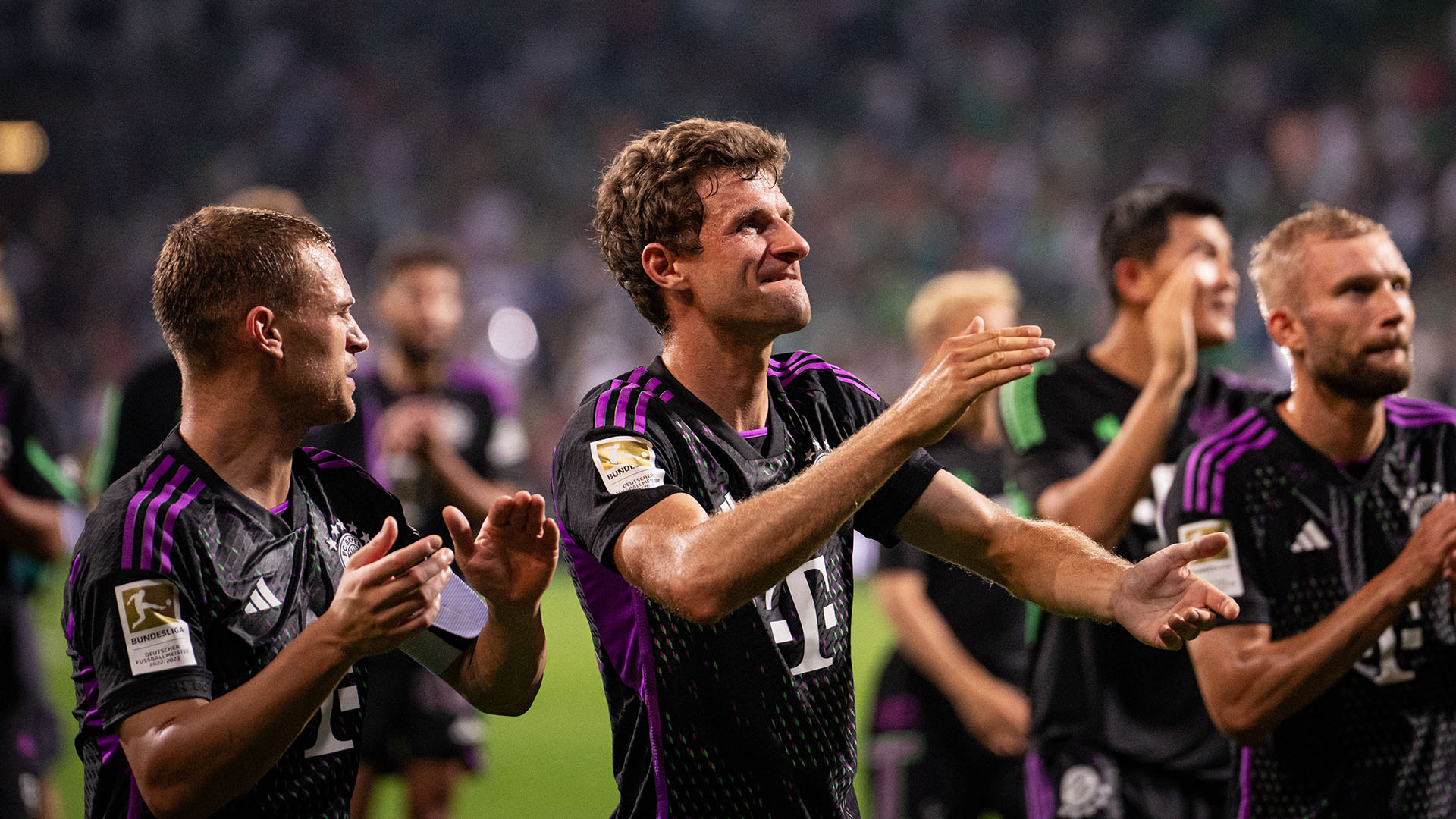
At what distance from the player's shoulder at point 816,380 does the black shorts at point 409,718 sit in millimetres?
3263

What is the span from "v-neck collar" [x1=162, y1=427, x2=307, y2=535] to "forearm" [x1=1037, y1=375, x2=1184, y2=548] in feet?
8.33

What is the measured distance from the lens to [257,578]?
2604 mm

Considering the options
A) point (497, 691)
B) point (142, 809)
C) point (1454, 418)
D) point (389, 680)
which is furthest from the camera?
point (389, 680)

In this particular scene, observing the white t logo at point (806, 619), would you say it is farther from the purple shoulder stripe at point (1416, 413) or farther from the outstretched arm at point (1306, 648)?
the purple shoulder stripe at point (1416, 413)

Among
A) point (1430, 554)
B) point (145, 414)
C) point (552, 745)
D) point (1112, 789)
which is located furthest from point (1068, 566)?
point (552, 745)

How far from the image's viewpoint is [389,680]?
5.99 meters

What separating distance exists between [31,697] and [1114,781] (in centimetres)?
388

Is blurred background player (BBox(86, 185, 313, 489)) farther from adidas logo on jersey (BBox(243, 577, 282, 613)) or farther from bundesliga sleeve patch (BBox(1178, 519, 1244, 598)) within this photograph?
bundesliga sleeve patch (BBox(1178, 519, 1244, 598))

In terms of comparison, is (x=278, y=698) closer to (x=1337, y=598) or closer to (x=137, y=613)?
(x=137, y=613)

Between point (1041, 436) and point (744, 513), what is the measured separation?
2589 mm

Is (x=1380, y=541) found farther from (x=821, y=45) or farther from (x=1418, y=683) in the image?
(x=821, y=45)

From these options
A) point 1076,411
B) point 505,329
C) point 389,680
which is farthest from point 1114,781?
point 505,329

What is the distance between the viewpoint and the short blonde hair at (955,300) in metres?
6.43

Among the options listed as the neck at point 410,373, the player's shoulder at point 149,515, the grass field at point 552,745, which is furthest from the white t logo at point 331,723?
the grass field at point 552,745
